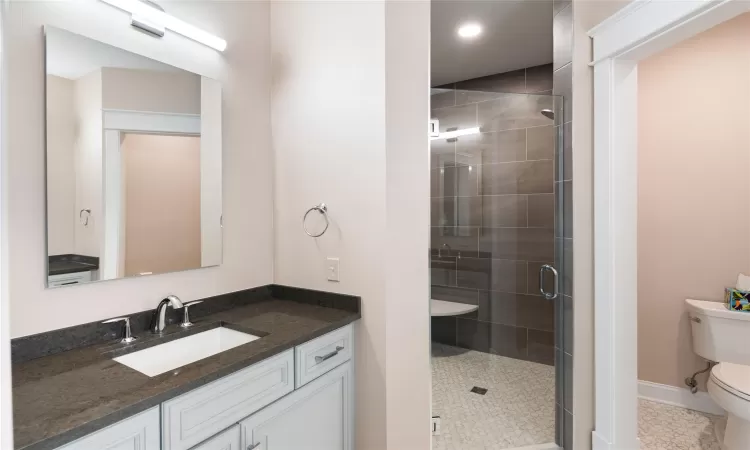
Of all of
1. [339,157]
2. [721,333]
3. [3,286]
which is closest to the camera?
[3,286]

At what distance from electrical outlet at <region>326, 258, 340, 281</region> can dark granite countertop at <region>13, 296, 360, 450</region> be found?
0.25 meters

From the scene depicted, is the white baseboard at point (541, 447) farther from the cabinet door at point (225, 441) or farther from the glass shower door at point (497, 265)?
the cabinet door at point (225, 441)

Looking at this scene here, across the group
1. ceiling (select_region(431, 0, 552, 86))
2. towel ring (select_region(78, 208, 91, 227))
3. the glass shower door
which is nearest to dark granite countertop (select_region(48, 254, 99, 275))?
towel ring (select_region(78, 208, 91, 227))

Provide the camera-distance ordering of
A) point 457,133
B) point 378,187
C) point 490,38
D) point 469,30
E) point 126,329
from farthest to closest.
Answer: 1. point 490,38
2. point 469,30
3. point 457,133
4. point 378,187
5. point 126,329

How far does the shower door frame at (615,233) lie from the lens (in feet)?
5.90

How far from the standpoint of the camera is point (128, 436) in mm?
908

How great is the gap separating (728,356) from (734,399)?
0.56 metres

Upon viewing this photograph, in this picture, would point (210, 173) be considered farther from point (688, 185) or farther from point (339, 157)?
point (688, 185)

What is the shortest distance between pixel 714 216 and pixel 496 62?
2.00 metres

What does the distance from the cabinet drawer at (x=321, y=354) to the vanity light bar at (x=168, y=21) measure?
4.69 ft

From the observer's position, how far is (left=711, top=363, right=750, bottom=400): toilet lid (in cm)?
181

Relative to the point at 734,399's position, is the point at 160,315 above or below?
above

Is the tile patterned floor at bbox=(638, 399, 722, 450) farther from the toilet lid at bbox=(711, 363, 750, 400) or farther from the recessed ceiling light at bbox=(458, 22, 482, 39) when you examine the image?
the recessed ceiling light at bbox=(458, 22, 482, 39)

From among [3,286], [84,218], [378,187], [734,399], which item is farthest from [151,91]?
[734,399]
